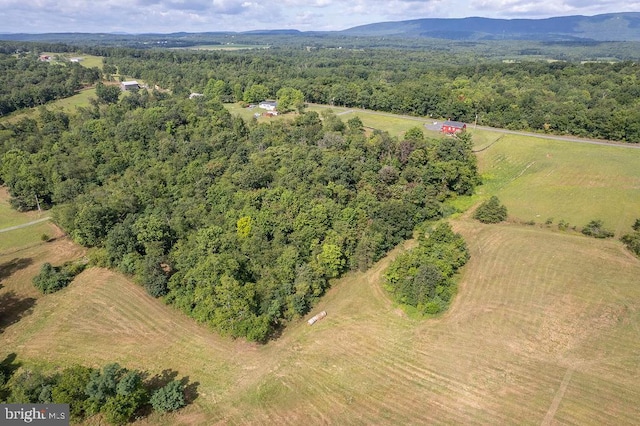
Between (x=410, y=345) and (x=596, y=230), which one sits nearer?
(x=410, y=345)

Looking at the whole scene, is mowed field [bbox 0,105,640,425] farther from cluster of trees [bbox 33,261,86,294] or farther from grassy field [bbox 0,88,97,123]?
grassy field [bbox 0,88,97,123]

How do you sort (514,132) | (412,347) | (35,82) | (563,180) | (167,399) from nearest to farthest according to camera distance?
(167,399)
(412,347)
(563,180)
(514,132)
(35,82)

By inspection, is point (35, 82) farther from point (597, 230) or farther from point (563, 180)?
point (597, 230)

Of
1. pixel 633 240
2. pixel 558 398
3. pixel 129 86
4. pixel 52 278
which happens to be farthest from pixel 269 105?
pixel 558 398

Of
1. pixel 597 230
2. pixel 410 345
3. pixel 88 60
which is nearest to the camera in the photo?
pixel 410 345

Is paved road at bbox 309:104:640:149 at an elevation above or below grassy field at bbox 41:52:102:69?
below

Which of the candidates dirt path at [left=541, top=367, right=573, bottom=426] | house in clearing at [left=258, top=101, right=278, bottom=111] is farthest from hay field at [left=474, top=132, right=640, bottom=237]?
house in clearing at [left=258, top=101, right=278, bottom=111]

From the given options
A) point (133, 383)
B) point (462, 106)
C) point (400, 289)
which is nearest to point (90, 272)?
point (133, 383)

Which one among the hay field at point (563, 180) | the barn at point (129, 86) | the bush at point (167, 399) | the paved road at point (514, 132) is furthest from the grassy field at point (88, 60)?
the bush at point (167, 399)
